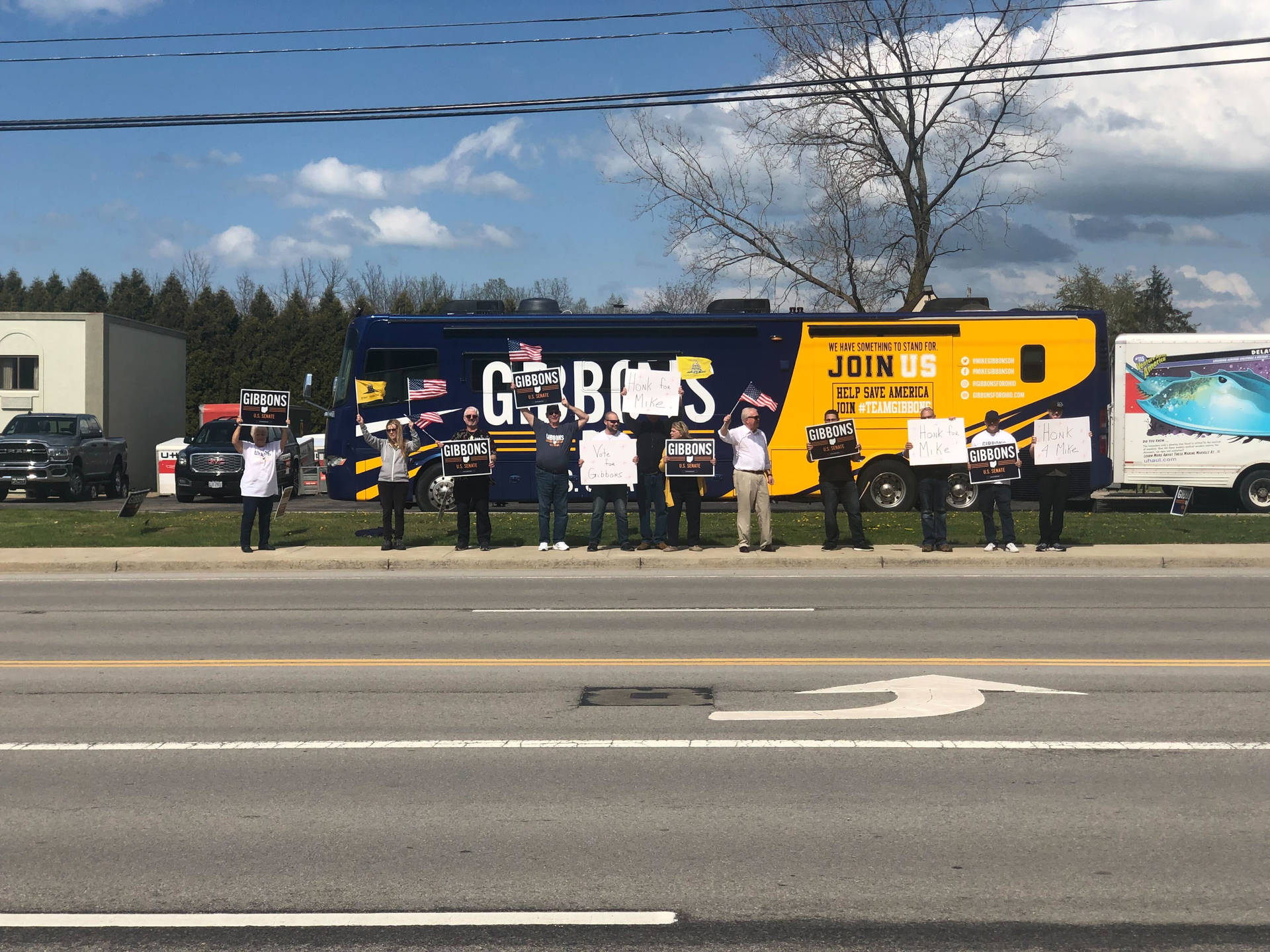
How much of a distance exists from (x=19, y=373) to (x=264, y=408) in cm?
2224

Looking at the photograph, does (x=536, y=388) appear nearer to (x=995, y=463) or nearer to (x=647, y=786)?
(x=995, y=463)

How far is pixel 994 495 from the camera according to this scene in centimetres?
1820

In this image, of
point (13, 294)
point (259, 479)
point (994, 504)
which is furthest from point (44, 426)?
point (13, 294)

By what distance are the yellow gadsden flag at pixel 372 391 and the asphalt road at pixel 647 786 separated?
11334 millimetres

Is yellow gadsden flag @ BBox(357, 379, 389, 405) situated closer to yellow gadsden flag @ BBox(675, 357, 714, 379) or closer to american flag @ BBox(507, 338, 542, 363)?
american flag @ BBox(507, 338, 542, 363)

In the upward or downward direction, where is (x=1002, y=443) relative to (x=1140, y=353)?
downward

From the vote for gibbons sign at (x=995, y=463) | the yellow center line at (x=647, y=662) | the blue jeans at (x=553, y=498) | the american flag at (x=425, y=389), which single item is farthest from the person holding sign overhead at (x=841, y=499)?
the yellow center line at (x=647, y=662)

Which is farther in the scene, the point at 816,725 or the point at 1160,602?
the point at 1160,602

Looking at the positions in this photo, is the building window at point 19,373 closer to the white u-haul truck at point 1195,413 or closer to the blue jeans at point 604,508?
the blue jeans at point 604,508

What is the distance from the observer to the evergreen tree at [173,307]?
75438 millimetres

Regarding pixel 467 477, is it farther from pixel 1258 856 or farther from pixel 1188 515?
pixel 1258 856

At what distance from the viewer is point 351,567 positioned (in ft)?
57.6

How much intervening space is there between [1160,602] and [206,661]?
9.25 metres

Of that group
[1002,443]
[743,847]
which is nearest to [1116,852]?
[743,847]
